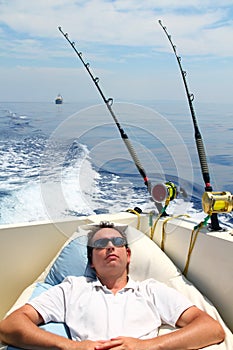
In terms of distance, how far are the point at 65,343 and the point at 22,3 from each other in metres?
6.24

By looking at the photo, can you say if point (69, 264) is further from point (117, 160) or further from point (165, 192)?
point (117, 160)

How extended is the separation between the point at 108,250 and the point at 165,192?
503 mm

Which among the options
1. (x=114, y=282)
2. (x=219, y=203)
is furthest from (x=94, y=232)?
(x=219, y=203)

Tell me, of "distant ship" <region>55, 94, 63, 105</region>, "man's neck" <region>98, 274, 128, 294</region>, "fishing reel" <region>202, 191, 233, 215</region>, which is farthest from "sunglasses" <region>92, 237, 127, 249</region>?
"distant ship" <region>55, 94, 63, 105</region>

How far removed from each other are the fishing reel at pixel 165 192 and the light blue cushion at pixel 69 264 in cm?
40

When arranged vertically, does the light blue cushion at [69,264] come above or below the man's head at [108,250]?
below

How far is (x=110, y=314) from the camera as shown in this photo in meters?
1.42

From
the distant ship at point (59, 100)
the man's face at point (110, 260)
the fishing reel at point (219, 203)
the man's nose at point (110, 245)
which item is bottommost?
the man's face at point (110, 260)

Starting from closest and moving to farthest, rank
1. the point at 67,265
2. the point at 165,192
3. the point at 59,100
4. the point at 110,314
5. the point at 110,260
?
the point at 110,314
the point at 110,260
the point at 67,265
the point at 165,192
the point at 59,100

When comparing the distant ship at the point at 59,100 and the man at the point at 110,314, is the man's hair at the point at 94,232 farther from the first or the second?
the distant ship at the point at 59,100

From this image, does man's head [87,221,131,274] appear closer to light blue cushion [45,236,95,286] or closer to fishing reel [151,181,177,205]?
light blue cushion [45,236,95,286]

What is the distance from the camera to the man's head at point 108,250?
155 cm

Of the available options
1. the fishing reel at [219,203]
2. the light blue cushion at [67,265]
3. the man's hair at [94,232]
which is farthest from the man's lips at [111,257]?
the fishing reel at [219,203]

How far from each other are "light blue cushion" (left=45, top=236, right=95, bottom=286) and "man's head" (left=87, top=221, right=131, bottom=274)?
8.3 inches
